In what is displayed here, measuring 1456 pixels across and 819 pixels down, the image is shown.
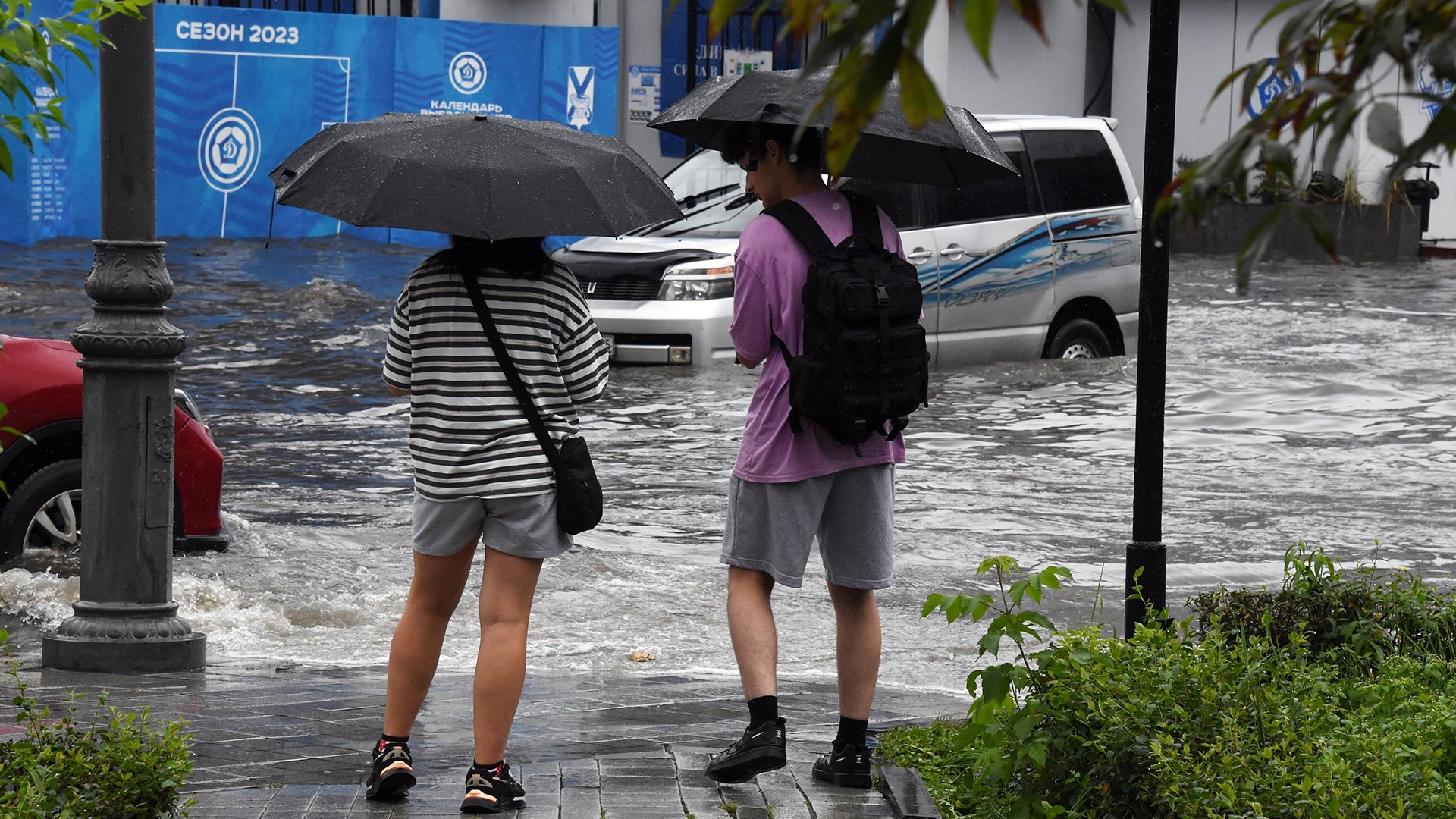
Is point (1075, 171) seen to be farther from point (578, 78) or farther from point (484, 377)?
point (484, 377)

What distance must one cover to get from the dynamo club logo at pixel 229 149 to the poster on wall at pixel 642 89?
5550 mm

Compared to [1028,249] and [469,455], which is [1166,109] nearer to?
[469,455]

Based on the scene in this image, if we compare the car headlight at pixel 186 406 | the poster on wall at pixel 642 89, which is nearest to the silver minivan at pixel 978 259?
the car headlight at pixel 186 406

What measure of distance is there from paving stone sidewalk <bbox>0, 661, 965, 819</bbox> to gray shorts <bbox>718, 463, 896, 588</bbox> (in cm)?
58

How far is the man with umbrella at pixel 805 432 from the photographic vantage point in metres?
4.79

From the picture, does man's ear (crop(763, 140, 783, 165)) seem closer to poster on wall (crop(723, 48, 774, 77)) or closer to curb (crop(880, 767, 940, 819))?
curb (crop(880, 767, 940, 819))

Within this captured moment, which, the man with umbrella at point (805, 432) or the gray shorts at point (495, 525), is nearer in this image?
the gray shorts at point (495, 525)

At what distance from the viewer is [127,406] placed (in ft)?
20.7

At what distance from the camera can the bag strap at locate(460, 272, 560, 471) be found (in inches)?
180

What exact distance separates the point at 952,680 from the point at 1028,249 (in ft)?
29.0

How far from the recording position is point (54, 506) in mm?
7883

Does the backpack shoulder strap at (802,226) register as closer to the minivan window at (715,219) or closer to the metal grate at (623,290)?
the metal grate at (623,290)

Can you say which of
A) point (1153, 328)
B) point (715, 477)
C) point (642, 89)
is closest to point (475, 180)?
point (1153, 328)

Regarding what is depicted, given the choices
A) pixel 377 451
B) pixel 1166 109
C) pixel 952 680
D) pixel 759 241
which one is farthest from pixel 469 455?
pixel 377 451
